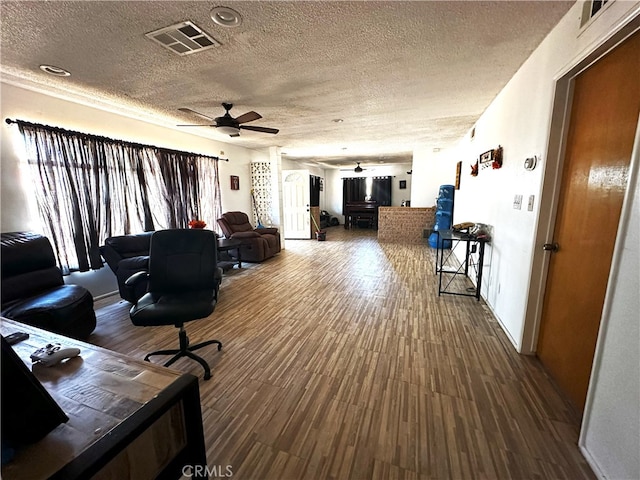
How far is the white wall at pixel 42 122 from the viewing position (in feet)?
8.90

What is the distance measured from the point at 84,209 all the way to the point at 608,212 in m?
4.87

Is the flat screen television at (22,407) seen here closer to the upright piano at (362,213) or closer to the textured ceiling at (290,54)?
the textured ceiling at (290,54)

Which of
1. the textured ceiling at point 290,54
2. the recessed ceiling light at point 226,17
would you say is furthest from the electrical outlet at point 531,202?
the recessed ceiling light at point 226,17

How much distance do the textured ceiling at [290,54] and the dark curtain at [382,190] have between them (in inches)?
262

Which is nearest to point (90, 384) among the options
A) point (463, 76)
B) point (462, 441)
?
point (462, 441)

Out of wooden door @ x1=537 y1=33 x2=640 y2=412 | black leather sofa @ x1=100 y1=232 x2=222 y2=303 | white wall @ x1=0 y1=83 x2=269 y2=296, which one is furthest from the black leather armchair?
wooden door @ x1=537 y1=33 x2=640 y2=412

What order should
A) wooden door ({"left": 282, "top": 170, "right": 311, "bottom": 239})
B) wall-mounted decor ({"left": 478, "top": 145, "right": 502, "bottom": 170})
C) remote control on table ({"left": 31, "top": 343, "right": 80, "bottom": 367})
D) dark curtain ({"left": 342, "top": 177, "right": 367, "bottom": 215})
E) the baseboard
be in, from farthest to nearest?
dark curtain ({"left": 342, "top": 177, "right": 367, "bottom": 215}) < wooden door ({"left": 282, "top": 170, "right": 311, "bottom": 239}) < wall-mounted decor ({"left": 478, "top": 145, "right": 502, "bottom": 170}) < the baseboard < remote control on table ({"left": 31, "top": 343, "right": 80, "bottom": 367})

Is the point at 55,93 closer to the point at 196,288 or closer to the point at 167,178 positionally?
the point at 167,178

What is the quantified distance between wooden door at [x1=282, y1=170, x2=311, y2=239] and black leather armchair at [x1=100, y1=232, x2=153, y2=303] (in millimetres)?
4039

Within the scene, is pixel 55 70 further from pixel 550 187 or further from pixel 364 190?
pixel 364 190

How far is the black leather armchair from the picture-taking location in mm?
3143

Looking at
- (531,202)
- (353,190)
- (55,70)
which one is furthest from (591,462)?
(353,190)

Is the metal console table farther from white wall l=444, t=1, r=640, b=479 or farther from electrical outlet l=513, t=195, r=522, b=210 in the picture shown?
electrical outlet l=513, t=195, r=522, b=210

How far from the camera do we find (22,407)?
655mm
